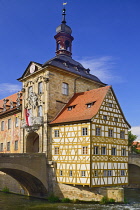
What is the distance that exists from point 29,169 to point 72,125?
622 cm

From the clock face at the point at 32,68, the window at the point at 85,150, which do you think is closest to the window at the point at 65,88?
the clock face at the point at 32,68

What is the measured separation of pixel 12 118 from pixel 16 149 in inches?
186

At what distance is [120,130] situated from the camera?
30641 millimetres

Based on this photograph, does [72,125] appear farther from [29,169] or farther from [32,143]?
[32,143]

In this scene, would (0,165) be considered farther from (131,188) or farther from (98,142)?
(131,188)

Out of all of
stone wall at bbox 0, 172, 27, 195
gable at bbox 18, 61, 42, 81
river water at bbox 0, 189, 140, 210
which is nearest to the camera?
river water at bbox 0, 189, 140, 210

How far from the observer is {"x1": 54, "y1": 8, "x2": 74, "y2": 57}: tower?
3981cm

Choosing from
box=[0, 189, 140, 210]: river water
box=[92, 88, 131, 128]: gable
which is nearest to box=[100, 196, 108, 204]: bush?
box=[0, 189, 140, 210]: river water

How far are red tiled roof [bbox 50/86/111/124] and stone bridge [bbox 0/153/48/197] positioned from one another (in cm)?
479

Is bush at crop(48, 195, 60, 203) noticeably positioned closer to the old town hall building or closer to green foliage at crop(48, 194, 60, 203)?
green foliage at crop(48, 194, 60, 203)

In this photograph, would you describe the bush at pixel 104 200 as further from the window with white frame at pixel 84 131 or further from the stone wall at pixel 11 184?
the stone wall at pixel 11 184


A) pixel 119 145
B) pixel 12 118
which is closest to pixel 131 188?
pixel 119 145

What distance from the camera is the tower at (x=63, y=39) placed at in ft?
131

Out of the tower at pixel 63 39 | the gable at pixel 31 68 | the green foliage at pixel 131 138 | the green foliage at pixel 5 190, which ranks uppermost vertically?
the tower at pixel 63 39
